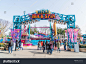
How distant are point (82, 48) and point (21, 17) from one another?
1049 cm

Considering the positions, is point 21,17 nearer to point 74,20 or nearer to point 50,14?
point 50,14

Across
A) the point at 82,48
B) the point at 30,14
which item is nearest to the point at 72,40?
the point at 82,48

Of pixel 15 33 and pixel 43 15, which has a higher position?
pixel 43 15

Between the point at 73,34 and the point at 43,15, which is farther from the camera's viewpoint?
the point at 43,15

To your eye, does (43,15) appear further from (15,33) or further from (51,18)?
(15,33)

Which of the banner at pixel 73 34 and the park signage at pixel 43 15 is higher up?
the park signage at pixel 43 15

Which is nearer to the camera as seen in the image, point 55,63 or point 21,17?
point 55,63

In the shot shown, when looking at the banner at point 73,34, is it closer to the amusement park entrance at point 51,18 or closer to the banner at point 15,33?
the amusement park entrance at point 51,18

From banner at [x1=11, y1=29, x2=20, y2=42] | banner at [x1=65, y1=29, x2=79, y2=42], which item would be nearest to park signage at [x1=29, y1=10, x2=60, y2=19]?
banner at [x1=65, y1=29, x2=79, y2=42]

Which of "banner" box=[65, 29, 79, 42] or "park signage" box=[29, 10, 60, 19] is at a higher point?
"park signage" box=[29, 10, 60, 19]

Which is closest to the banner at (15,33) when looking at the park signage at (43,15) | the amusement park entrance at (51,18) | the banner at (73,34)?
the amusement park entrance at (51,18)

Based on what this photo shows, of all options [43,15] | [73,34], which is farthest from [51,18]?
[73,34]

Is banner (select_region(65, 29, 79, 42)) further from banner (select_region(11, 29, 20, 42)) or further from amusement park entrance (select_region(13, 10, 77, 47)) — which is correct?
banner (select_region(11, 29, 20, 42))

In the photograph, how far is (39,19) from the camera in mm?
13352
